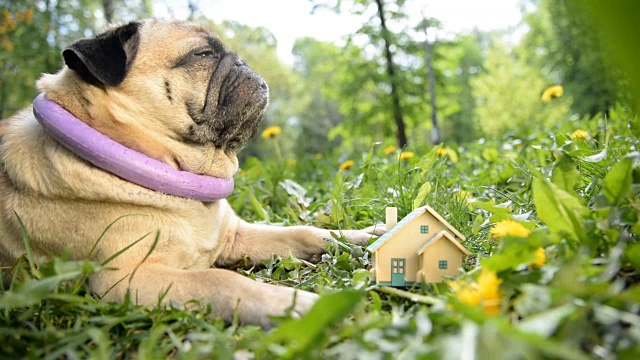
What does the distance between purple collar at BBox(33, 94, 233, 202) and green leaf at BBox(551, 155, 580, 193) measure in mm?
1585

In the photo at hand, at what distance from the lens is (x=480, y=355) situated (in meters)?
1.05

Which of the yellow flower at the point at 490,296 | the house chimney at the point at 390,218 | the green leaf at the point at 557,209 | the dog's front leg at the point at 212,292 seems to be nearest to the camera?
the yellow flower at the point at 490,296

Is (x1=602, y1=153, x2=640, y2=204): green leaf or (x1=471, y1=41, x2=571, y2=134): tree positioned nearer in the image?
(x1=602, y1=153, x2=640, y2=204): green leaf

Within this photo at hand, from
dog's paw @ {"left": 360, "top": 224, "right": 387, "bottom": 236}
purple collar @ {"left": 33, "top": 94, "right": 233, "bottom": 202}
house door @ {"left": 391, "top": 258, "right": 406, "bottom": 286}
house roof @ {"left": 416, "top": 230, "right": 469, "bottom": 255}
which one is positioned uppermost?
purple collar @ {"left": 33, "top": 94, "right": 233, "bottom": 202}

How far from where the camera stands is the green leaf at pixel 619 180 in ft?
5.31

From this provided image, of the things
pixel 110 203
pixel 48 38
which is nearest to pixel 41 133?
pixel 110 203

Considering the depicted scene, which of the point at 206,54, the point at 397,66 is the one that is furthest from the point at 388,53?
the point at 206,54

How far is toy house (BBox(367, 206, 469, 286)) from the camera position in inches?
74.5

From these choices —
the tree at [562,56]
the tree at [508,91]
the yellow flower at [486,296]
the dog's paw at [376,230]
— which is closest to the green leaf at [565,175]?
the yellow flower at [486,296]

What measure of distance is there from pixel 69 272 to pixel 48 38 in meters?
16.2

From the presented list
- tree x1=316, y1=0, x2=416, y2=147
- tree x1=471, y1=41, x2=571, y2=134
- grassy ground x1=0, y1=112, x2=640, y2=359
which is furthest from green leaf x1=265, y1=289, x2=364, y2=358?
tree x1=471, y1=41, x2=571, y2=134

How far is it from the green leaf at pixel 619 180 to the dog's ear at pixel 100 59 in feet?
6.67

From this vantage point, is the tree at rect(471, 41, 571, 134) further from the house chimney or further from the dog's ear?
the dog's ear

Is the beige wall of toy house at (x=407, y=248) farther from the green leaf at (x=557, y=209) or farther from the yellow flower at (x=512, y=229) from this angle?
the green leaf at (x=557, y=209)
